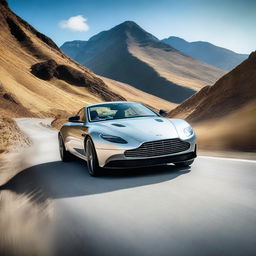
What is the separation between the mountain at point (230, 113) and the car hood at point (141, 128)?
A: 4002 millimetres

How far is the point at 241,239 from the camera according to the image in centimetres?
333

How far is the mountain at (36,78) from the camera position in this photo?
8794 centimetres

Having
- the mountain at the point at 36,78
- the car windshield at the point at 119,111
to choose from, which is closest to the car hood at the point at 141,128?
the car windshield at the point at 119,111

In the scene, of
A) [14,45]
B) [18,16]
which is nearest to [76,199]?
[14,45]

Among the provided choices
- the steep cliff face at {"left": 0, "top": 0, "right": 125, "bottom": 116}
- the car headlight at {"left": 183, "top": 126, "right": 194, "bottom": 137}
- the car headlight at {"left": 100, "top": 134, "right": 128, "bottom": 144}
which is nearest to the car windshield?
the car headlight at {"left": 100, "top": 134, "right": 128, "bottom": 144}

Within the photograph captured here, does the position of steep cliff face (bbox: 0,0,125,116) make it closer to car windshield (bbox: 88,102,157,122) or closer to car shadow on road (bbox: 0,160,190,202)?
car windshield (bbox: 88,102,157,122)

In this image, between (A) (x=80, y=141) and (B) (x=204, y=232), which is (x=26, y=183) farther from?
(B) (x=204, y=232)

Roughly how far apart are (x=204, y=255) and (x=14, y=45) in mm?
131689

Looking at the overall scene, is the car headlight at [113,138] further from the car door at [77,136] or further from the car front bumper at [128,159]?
the car door at [77,136]

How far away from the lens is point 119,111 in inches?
324

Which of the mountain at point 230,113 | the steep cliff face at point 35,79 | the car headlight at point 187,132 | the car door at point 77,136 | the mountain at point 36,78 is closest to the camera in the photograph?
the car headlight at point 187,132

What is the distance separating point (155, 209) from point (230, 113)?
1336 centimetres

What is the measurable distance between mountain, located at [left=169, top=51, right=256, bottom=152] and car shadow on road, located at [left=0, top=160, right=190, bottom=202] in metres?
4.21

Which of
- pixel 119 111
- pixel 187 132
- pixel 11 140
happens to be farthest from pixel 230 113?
pixel 187 132
